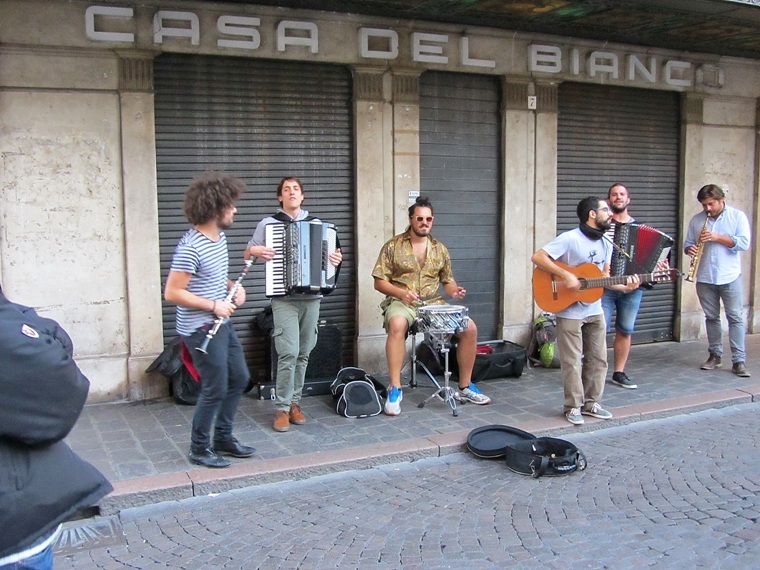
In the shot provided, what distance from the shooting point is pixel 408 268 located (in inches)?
261

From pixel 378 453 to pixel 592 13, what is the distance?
5.13 m

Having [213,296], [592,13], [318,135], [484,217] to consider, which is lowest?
[213,296]

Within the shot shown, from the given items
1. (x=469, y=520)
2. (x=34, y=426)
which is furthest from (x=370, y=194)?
(x=34, y=426)

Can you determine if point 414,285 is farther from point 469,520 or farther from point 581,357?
point 469,520

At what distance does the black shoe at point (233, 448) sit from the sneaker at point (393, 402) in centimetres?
145

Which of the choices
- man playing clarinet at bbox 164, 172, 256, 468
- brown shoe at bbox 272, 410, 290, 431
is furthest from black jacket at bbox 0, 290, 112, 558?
brown shoe at bbox 272, 410, 290, 431

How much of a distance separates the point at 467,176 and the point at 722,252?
2794 millimetres

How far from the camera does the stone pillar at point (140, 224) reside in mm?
6621

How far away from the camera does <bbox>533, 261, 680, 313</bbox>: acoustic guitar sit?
19.7 ft

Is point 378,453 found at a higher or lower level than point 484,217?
lower

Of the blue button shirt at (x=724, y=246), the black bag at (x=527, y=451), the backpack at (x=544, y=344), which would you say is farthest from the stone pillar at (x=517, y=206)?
the black bag at (x=527, y=451)

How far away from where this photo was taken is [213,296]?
191 inches

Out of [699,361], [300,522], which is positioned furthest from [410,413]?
[699,361]

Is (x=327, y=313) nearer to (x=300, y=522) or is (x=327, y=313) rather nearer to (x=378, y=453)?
(x=378, y=453)
